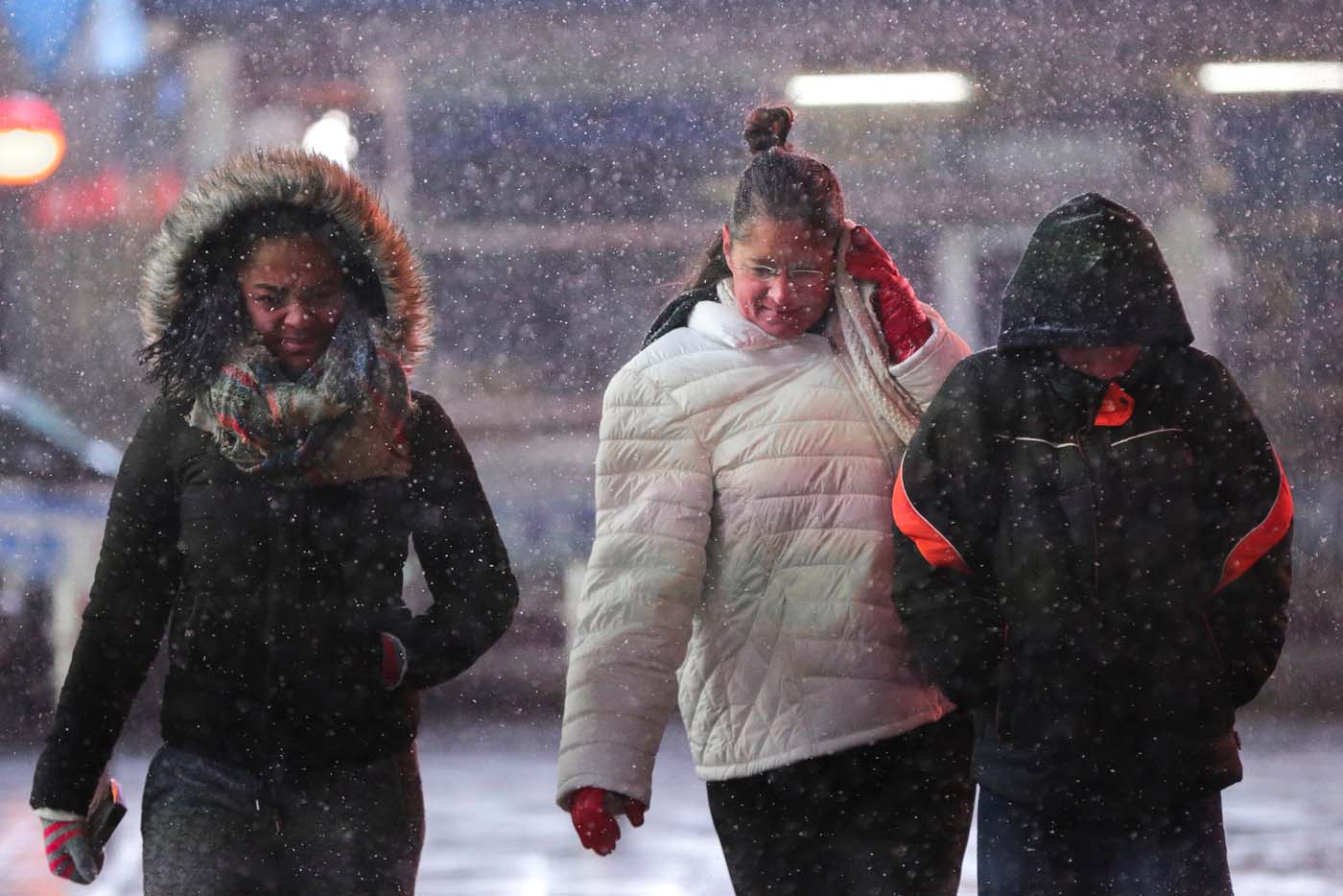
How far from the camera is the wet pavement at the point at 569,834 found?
16.4 ft

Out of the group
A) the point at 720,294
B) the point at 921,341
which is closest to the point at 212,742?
the point at 720,294

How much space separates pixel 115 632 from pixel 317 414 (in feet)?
1.39

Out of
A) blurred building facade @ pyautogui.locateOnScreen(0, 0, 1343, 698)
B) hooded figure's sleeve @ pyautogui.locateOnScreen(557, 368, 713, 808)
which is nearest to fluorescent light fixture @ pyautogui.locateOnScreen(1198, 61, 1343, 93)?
blurred building facade @ pyautogui.locateOnScreen(0, 0, 1343, 698)

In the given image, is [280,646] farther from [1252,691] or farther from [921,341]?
[1252,691]

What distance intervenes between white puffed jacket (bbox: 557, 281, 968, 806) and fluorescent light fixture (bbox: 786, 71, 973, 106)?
25.5 ft

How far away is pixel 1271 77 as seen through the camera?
34.7ft

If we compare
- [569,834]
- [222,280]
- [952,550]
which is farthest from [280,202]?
[569,834]

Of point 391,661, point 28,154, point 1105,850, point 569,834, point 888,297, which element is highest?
point 888,297

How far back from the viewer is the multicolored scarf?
2561 millimetres

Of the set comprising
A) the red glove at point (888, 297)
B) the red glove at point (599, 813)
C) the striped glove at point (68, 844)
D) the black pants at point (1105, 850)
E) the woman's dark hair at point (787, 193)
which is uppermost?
the woman's dark hair at point (787, 193)

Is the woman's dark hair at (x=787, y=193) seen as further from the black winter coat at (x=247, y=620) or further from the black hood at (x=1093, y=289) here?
the black winter coat at (x=247, y=620)

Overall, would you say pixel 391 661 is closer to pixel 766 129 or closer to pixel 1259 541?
pixel 766 129

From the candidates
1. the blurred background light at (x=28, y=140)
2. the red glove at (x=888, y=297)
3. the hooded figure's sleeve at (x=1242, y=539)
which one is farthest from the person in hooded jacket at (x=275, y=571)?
the blurred background light at (x=28, y=140)

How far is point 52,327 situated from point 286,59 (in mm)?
1949
